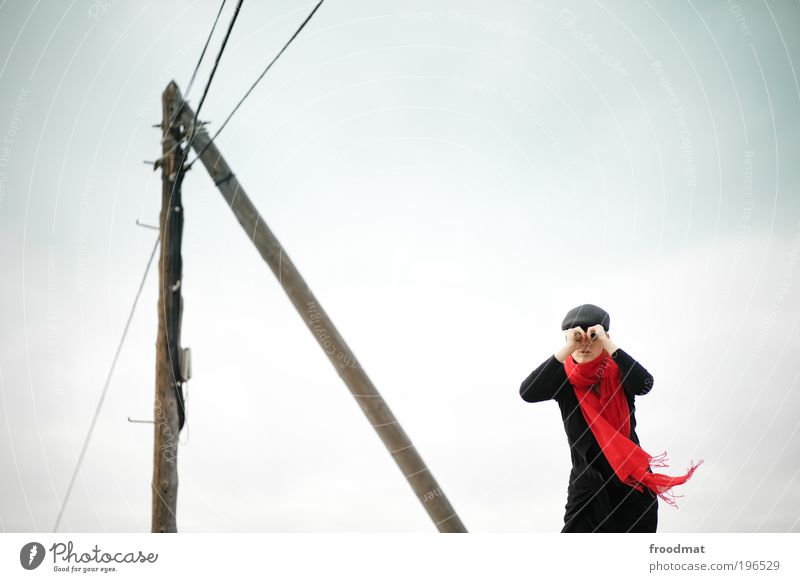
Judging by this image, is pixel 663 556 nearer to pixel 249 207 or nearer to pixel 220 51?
pixel 249 207

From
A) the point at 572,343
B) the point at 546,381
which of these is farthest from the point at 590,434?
the point at 572,343

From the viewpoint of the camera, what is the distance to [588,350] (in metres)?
→ 3.44

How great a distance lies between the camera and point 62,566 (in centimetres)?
396

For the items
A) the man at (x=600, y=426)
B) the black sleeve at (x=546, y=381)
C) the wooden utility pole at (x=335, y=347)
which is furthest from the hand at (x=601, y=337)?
the wooden utility pole at (x=335, y=347)

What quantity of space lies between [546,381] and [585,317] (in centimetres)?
41

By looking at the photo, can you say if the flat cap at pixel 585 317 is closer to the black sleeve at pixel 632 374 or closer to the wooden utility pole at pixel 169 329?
the black sleeve at pixel 632 374

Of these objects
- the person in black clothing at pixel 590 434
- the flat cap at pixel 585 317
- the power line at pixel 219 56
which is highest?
the power line at pixel 219 56

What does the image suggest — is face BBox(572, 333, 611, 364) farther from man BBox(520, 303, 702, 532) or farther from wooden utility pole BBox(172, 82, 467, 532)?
wooden utility pole BBox(172, 82, 467, 532)

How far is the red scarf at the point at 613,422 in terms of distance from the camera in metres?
3.28

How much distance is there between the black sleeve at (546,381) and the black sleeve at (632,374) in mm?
307

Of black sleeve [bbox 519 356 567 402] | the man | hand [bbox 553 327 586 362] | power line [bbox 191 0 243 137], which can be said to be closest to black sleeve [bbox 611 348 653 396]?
the man

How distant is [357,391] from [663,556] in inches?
91.8

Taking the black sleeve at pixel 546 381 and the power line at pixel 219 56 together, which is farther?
the power line at pixel 219 56

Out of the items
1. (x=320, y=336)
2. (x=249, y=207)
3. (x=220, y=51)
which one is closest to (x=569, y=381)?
(x=320, y=336)
